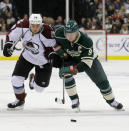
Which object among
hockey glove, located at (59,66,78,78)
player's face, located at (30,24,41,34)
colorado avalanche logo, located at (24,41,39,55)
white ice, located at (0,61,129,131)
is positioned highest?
player's face, located at (30,24,41,34)

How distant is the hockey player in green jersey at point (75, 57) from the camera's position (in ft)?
15.8

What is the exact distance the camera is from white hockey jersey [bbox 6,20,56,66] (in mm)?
5047

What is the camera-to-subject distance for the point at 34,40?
16.7ft

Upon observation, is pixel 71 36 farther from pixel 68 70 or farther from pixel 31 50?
pixel 31 50

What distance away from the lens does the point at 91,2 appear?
12.1 meters

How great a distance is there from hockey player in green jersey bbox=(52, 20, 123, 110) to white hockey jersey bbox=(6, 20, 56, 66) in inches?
4.5

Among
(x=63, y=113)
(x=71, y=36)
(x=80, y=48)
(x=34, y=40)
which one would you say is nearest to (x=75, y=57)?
(x=80, y=48)

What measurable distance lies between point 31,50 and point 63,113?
708 millimetres

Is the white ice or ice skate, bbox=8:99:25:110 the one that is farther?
ice skate, bbox=8:99:25:110

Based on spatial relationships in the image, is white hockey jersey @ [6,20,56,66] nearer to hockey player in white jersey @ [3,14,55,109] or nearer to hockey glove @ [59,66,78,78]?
hockey player in white jersey @ [3,14,55,109]

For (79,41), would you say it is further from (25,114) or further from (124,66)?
(124,66)

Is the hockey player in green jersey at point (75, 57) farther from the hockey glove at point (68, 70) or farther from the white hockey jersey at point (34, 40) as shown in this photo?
the white hockey jersey at point (34, 40)

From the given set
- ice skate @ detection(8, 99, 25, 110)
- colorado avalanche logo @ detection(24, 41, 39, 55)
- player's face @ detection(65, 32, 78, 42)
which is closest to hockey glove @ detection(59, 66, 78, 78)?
player's face @ detection(65, 32, 78, 42)
